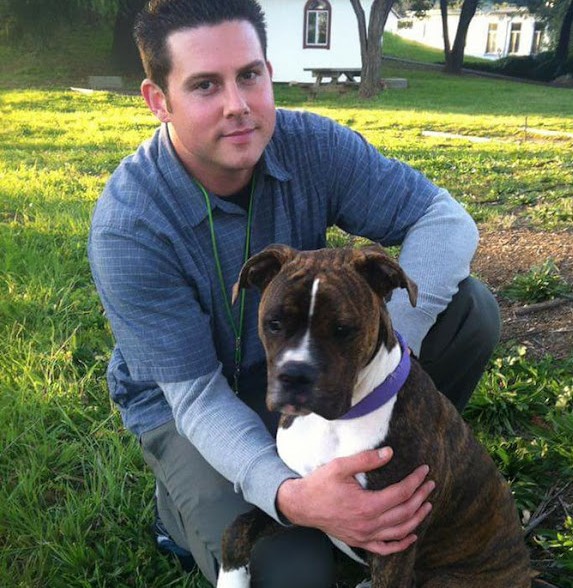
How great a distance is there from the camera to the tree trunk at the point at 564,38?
34.8 m

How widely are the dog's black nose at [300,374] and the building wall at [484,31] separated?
5606 centimetres

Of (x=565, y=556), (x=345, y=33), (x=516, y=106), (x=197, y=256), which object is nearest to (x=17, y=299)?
(x=197, y=256)

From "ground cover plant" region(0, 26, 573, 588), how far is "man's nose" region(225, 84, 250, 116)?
166 centimetres

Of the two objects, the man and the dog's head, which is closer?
the dog's head

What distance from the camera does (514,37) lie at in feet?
189

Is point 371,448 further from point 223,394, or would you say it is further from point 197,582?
point 197,582

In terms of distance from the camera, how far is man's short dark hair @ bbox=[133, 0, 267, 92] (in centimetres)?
264

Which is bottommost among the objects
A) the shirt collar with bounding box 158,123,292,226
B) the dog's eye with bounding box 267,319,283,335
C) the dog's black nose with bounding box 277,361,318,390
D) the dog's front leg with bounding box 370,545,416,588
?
the dog's front leg with bounding box 370,545,416,588

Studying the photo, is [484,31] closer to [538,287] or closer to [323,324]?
[538,287]

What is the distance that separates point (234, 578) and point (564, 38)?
126ft

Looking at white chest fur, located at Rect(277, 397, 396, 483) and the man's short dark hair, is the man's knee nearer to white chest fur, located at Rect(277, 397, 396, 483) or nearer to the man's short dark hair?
white chest fur, located at Rect(277, 397, 396, 483)

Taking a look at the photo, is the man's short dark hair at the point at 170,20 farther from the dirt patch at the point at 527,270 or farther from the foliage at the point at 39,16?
the foliage at the point at 39,16

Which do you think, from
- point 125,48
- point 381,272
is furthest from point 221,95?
point 125,48

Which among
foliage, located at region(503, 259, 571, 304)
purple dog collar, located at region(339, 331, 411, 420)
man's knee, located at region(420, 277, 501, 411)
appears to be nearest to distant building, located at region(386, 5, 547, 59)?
foliage, located at region(503, 259, 571, 304)
